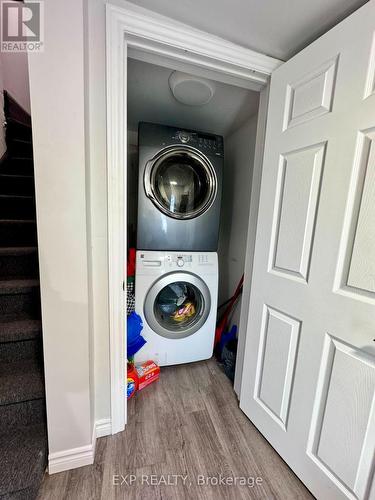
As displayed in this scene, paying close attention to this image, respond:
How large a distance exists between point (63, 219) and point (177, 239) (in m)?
0.82

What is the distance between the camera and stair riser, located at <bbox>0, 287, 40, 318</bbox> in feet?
3.61

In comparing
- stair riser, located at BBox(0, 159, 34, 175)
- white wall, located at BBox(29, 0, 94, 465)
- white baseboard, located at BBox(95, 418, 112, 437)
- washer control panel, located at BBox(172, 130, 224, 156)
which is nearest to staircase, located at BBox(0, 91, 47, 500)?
white wall, located at BBox(29, 0, 94, 465)

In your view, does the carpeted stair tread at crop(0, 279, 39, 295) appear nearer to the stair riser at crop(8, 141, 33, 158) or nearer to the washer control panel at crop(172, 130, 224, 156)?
the washer control panel at crop(172, 130, 224, 156)

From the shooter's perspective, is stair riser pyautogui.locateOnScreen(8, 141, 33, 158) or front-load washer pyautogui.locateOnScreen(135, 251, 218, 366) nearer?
front-load washer pyautogui.locateOnScreen(135, 251, 218, 366)

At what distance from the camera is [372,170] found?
70cm

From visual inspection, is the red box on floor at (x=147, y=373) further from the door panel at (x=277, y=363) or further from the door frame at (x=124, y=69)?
the door panel at (x=277, y=363)

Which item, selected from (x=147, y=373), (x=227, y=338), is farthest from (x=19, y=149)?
(x=227, y=338)

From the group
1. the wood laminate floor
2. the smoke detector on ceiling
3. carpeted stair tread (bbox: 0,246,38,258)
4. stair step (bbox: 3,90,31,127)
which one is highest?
stair step (bbox: 3,90,31,127)

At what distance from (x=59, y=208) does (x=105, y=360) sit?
760 millimetres

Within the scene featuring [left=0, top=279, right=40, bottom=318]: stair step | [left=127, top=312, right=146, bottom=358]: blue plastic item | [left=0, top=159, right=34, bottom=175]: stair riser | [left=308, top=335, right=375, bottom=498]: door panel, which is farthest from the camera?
[left=0, top=159, right=34, bottom=175]: stair riser

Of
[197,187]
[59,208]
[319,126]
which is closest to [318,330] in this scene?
[319,126]

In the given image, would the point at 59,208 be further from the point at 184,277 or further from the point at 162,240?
the point at 184,277

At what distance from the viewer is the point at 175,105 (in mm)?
1537

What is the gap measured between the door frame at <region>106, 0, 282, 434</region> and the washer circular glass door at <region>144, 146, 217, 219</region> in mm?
463
